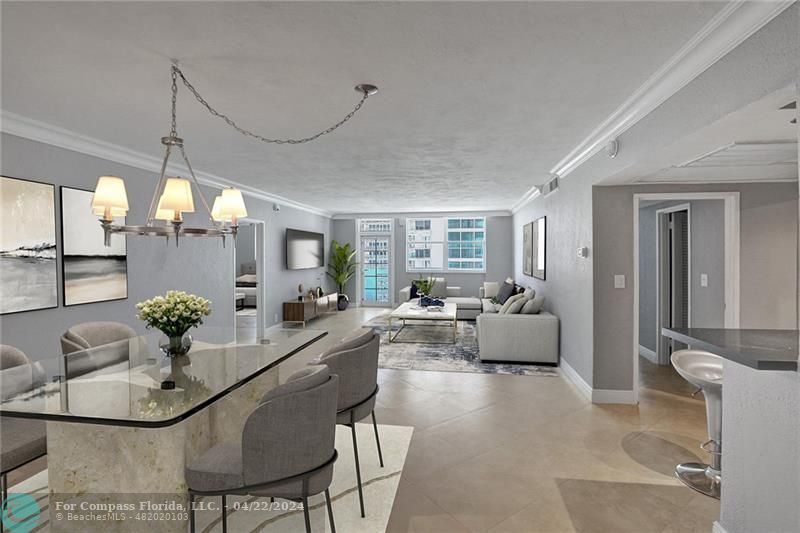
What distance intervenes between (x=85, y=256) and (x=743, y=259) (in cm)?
593

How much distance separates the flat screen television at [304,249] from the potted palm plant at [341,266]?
51 centimetres

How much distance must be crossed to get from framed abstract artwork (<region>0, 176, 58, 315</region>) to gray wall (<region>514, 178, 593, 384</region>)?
4.60 meters

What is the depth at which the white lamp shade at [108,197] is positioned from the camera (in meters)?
2.21

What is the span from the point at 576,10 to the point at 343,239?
31.3 ft

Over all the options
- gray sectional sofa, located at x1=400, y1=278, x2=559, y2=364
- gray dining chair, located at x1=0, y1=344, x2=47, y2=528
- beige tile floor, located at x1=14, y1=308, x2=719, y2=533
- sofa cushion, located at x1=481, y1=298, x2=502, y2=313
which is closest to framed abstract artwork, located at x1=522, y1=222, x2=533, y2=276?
sofa cushion, located at x1=481, y1=298, x2=502, y2=313

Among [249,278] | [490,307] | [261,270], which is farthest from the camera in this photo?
[249,278]

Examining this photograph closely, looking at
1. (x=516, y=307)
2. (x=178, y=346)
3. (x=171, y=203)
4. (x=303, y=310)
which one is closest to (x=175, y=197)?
(x=171, y=203)

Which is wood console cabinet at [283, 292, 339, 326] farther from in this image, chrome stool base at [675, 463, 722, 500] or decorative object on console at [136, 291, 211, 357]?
chrome stool base at [675, 463, 722, 500]

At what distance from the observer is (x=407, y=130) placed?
140 inches

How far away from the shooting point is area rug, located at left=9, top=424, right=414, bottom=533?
2.24 m

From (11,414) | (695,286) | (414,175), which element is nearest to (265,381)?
(11,414)

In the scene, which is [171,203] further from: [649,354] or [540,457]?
[649,354]

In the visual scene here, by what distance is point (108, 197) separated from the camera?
221 centimetres

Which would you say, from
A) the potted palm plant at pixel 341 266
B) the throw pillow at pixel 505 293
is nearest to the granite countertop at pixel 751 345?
the throw pillow at pixel 505 293
